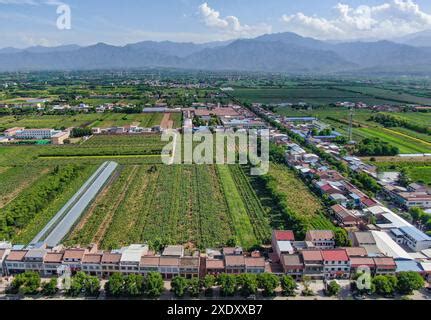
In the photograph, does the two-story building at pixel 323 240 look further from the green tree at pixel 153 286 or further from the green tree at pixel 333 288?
the green tree at pixel 153 286

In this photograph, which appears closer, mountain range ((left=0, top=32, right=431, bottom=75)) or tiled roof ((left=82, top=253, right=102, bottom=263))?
tiled roof ((left=82, top=253, right=102, bottom=263))

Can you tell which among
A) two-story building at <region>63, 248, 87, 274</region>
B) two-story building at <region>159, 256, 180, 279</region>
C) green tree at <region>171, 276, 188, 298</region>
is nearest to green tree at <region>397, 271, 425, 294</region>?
green tree at <region>171, 276, 188, 298</region>

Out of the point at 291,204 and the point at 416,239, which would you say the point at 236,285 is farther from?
the point at 291,204

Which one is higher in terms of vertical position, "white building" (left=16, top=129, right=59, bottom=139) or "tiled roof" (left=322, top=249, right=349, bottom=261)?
"white building" (left=16, top=129, right=59, bottom=139)

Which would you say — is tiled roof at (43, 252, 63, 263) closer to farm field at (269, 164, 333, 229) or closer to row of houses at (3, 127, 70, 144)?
farm field at (269, 164, 333, 229)

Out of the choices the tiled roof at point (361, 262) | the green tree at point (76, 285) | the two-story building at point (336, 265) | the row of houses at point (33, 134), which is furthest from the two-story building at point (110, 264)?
the row of houses at point (33, 134)

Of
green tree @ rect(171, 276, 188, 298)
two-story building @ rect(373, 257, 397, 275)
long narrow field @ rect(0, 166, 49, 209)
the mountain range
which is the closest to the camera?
green tree @ rect(171, 276, 188, 298)
